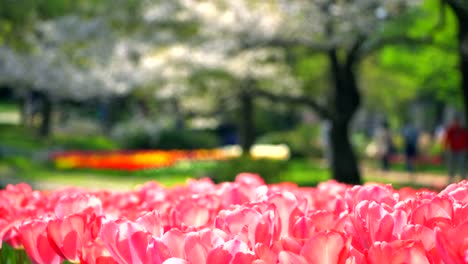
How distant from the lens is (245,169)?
2025 cm

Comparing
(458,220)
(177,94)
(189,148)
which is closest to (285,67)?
(177,94)

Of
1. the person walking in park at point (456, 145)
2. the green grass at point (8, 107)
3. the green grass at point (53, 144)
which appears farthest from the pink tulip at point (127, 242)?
the green grass at point (8, 107)

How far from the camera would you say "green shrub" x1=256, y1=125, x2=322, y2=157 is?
125 feet

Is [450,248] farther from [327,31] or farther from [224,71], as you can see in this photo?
[224,71]

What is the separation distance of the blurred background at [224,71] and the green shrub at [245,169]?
0.04 metres

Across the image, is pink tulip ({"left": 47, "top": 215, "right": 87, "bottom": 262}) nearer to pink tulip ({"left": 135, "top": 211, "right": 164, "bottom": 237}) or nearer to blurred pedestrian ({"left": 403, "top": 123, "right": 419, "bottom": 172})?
pink tulip ({"left": 135, "top": 211, "right": 164, "bottom": 237})

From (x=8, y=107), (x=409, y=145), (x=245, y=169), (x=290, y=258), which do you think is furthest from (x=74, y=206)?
(x=8, y=107)

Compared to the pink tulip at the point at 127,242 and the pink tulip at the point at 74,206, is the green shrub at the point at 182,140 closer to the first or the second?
the pink tulip at the point at 74,206

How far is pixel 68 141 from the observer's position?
37125 mm

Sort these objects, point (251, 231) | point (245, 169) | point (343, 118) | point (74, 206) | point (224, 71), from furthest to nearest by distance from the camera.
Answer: point (224, 71)
point (245, 169)
point (343, 118)
point (74, 206)
point (251, 231)

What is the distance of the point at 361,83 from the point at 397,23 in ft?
68.7

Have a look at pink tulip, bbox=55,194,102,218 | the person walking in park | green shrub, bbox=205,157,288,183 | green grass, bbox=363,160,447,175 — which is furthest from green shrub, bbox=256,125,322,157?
pink tulip, bbox=55,194,102,218

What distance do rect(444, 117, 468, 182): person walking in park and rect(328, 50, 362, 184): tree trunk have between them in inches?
108

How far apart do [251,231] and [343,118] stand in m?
17.7
